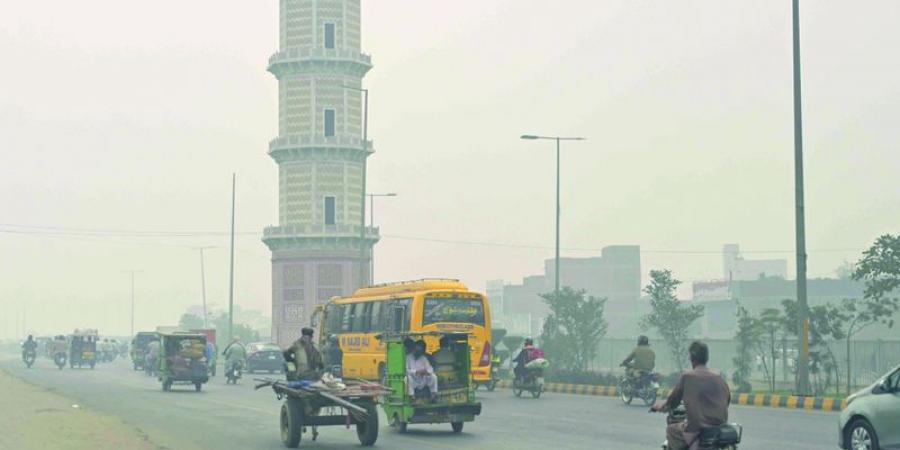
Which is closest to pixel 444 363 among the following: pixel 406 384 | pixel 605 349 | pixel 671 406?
pixel 406 384

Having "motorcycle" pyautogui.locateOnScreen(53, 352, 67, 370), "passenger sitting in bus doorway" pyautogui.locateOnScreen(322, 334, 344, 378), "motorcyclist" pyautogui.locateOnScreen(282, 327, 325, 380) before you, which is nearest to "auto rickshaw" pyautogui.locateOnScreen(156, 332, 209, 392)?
"passenger sitting in bus doorway" pyautogui.locateOnScreen(322, 334, 344, 378)

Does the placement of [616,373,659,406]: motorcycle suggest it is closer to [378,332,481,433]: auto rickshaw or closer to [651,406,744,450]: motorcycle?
[378,332,481,433]: auto rickshaw

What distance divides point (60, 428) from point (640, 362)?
1349 centimetres

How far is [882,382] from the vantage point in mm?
16719

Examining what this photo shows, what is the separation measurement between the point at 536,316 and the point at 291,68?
366 feet

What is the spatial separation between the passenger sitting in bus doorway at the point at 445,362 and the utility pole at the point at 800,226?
32.5 ft

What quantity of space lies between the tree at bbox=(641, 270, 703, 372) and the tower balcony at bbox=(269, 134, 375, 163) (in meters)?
44.5

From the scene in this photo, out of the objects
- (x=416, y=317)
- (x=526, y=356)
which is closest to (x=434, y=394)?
(x=416, y=317)

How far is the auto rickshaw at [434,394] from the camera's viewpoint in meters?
23.1

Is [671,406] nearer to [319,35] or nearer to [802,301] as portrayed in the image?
[802,301]

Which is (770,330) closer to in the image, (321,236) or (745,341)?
(745,341)

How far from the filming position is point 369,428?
20703 millimetres

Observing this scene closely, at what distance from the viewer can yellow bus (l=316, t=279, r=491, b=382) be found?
36188mm

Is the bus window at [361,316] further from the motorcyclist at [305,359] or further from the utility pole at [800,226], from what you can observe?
the motorcyclist at [305,359]
